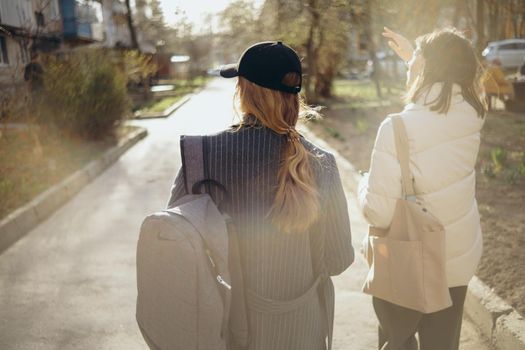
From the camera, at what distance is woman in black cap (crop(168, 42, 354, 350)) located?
171 centimetres

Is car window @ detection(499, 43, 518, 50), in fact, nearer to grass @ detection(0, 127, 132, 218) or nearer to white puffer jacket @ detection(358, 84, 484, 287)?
grass @ detection(0, 127, 132, 218)

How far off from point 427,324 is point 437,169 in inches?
27.8

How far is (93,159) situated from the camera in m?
9.83

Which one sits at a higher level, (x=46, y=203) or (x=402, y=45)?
(x=402, y=45)

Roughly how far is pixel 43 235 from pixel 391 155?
474 centimetres

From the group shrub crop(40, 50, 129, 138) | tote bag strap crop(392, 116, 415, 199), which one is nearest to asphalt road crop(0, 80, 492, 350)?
tote bag strap crop(392, 116, 415, 199)

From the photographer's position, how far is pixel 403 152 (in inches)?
87.6

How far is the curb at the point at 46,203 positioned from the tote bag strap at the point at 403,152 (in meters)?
4.46

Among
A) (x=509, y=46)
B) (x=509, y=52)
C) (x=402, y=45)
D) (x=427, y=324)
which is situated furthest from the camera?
(x=509, y=46)

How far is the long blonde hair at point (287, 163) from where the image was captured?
→ 171 centimetres

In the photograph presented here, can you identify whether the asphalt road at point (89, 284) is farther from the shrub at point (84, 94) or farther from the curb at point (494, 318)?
the shrub at point (84, 94)

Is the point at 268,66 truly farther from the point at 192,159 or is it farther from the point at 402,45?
the point at 402,45

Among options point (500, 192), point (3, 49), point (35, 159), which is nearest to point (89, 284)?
point (500, 192)

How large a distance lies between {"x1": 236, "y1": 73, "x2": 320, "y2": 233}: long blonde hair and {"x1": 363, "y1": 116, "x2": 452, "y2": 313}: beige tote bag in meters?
0.62
